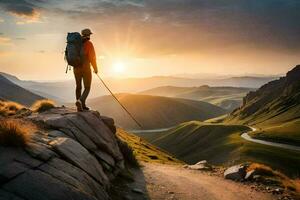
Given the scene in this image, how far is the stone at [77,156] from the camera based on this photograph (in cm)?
1402

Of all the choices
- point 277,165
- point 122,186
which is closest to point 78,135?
point 122,186

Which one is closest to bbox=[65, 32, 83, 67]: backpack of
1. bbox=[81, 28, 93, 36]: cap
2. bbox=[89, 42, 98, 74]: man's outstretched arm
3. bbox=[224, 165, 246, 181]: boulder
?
bbox=[89, 42, 98, 74]: man's outstretched arm

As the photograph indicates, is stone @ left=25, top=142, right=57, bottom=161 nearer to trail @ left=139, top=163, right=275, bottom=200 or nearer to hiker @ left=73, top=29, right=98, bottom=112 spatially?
trail @ left=139, top=163, right=275, bottom=200

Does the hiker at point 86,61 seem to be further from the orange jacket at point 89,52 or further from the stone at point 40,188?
the stone at point 40,188

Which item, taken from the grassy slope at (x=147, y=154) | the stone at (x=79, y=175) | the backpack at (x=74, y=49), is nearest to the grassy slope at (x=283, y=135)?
the grassy slope at (x=147, y=154)

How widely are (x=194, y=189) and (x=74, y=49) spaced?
10827mm

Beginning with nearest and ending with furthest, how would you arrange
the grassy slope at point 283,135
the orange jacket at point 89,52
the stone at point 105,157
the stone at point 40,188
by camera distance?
the stone at point 40,188 → the stone at point 105,157 → the orange jacket at point 89,52 → the grassy slope at point 283,135

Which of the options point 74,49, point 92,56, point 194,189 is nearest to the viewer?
point 74,49

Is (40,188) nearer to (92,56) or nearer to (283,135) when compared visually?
(92,56)

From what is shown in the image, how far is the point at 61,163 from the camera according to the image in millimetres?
13023

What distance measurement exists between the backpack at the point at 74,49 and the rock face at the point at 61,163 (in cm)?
319

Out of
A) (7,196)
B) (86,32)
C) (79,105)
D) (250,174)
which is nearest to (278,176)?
(250,174)

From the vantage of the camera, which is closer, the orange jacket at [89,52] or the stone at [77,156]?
the stone at [77,156]

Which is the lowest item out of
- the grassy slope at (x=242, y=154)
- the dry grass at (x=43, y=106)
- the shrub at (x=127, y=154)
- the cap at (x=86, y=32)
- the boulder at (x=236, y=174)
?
the grassy slope at (x=242, y=154)
